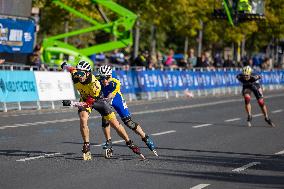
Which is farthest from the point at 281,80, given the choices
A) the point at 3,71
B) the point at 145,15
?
the point at 3,71

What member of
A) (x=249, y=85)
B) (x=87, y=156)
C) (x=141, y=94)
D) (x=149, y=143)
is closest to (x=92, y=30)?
(x=141, y=94)

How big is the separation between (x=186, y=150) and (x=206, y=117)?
1075 centimetres

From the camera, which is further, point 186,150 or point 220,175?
point 186,150

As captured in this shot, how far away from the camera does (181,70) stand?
130 ft

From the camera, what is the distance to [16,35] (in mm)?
30953

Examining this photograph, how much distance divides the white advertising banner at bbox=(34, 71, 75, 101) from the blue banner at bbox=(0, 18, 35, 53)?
3.86 metres

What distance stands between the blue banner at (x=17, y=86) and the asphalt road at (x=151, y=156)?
1.88 feet

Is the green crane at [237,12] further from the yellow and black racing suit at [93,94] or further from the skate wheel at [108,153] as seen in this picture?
the yellow and black racing suit at [93,94]

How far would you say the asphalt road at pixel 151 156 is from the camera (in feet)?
37.4

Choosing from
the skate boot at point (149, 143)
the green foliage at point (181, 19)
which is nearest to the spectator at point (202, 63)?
the green foliage at point (181, 19)

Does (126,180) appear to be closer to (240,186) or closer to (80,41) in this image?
(240,186)

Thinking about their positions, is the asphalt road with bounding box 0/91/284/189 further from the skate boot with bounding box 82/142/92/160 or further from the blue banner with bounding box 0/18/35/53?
the blue banner with bounding box 0/18/35/53

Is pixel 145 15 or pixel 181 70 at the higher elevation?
pixel 145 15

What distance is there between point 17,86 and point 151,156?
35.5ft
